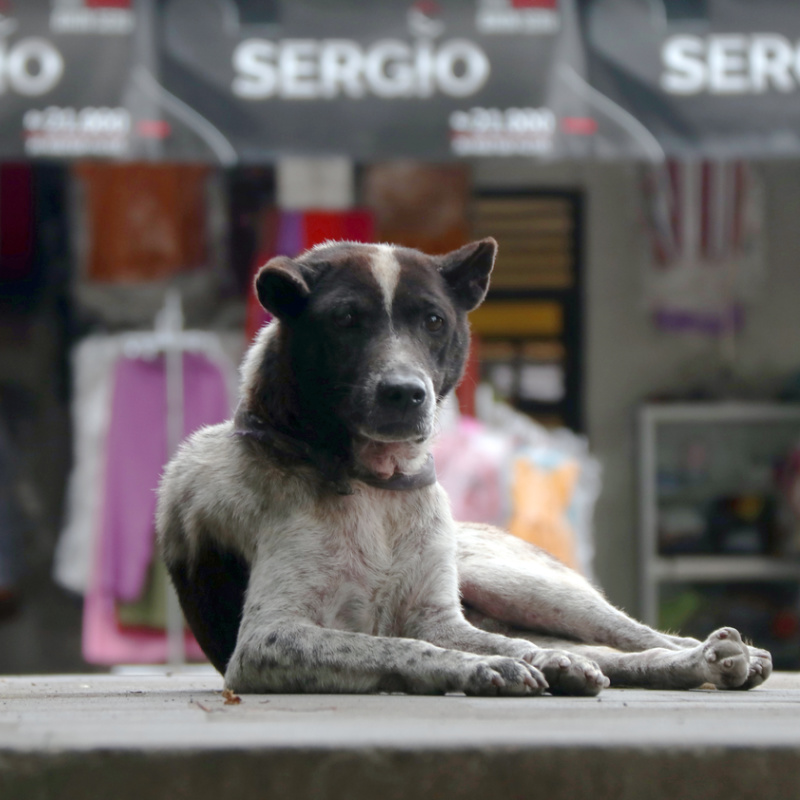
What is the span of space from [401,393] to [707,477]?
543 centimetres

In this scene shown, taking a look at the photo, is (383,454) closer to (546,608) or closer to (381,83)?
(546,608)

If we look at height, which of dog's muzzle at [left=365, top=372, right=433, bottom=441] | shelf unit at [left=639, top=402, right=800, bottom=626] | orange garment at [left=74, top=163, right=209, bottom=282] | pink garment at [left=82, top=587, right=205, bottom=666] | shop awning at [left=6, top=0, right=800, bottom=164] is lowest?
pink garment at [left=82, top=587, right=205, bottom=666]

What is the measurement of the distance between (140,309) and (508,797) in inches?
226

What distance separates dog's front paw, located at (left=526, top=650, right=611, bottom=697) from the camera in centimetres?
291

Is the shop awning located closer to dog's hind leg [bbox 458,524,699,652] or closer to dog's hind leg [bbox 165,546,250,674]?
dog's hind leg [bbox 458,524,699,652]

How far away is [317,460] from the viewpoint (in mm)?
3188

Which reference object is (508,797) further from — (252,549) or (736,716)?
(252,549)

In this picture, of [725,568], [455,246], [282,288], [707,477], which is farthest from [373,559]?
[707,477]

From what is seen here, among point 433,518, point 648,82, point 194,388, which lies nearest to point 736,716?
point 433,518

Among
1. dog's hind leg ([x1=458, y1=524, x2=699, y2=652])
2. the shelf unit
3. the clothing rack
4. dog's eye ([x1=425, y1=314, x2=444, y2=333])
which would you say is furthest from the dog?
the shelf unit

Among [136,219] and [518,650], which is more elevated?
[136,219]

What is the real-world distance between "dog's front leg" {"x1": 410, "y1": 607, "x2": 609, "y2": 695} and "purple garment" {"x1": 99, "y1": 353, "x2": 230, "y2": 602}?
378cm

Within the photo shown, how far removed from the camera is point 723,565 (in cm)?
786

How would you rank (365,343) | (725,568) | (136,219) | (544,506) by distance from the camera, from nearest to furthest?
(365,343) → (544,506) → (136,219) → (725,568)
